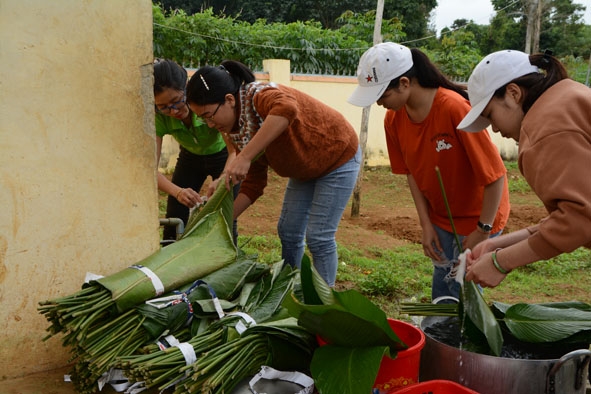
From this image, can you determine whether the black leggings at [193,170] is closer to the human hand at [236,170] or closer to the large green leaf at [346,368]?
the human hand at [236,170]

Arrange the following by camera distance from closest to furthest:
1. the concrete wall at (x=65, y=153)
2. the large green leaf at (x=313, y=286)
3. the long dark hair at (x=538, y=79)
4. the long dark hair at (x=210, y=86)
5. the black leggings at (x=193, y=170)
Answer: the large green leaf at (x=313, y=286) < the long dark hair at (x=538, y=79) < the concrete wall at (x=65, y=153) < the long dark hair at (x=210, y=86) < the black leggings at (x=193, y=170)

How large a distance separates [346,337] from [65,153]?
51.8 inches

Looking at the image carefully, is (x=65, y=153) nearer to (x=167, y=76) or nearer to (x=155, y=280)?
(x=155, y=280)

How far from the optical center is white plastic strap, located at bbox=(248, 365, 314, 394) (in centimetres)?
186

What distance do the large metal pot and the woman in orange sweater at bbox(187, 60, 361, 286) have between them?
1.45m

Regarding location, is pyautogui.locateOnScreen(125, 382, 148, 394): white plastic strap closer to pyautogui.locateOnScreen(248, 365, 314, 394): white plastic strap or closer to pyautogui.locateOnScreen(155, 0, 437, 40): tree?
pyautogui.locateOnScreen(248, 365, 314, 394): white plastic strap

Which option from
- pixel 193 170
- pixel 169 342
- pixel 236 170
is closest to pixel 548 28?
pixel 193 170

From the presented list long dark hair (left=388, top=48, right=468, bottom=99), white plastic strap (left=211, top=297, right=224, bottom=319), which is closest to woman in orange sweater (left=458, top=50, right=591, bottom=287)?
long dark hair (left=388, top=48, right=468, bottom=99)

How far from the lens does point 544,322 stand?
1880mm

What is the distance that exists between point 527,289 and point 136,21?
428 centimetres

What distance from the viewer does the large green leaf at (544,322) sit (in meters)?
1.85

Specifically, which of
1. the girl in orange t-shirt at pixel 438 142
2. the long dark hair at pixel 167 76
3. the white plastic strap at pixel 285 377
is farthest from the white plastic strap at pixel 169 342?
the long dark hair at pixel 167 76

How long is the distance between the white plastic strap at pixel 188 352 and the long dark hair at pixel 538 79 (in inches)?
53.1

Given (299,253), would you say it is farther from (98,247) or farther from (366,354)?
(366,354)
